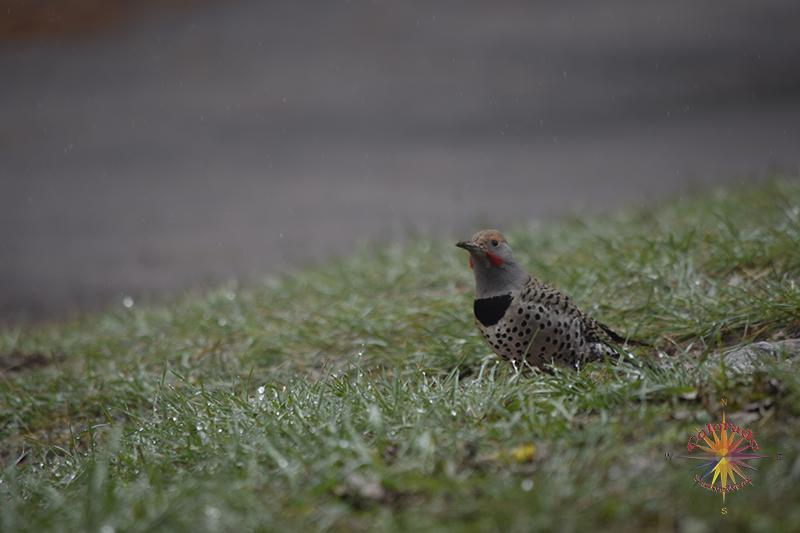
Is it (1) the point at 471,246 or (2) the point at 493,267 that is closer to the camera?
(1) the point at 471,246

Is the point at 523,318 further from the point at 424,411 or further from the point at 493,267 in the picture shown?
the point at 424,411

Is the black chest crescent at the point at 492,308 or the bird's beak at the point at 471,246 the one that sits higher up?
the bird's beak at the point at 471,246

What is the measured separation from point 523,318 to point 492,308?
16cm

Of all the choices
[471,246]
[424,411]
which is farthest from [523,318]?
[424,411]

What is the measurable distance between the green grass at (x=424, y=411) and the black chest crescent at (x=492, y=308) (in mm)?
300

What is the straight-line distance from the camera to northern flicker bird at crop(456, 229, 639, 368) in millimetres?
2906

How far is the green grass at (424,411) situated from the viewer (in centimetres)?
196

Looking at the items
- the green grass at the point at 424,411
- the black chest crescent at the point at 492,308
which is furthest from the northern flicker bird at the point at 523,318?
the green grass at the point at 424,411

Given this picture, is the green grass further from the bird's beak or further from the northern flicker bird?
the bird's beak

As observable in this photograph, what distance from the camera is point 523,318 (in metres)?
2.90

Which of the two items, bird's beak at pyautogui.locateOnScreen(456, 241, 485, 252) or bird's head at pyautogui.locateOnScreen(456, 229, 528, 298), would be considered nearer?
bird's beak at pyautogui.locateOnScreen(456, 241, 485, 252)

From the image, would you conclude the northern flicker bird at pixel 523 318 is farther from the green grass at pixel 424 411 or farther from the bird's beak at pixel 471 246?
the green grass at pixel 424 411

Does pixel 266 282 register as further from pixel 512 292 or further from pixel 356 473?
pixel 356 473

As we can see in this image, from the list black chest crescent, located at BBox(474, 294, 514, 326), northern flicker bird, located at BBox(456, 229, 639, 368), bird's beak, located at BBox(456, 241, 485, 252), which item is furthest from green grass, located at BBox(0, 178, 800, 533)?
bird's beak, located at BBox(456, 241, 485, 252)
